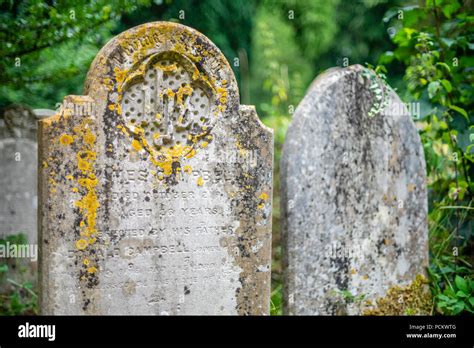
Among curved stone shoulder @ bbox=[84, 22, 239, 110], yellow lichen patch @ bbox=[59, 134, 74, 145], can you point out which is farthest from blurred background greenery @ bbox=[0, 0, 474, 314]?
yellow lichen patch @ bbox=[59, 134, 74, 145]

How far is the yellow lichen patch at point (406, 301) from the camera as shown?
14.7 feet

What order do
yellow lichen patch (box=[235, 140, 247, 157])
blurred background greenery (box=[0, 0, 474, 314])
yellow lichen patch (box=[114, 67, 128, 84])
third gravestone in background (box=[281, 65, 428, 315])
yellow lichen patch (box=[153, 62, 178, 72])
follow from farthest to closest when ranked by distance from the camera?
blurred background greenery (box=[0, 0, 474, 314]), third gravestone in background (box=[281, 65, 428, 315]), yellow lichen patch (box=[235, 140, 247, 157]), yellow lichen patch (box=[153, 62, 178, 72]), yellow lichen patch (box=[114, 67, 128, 84])

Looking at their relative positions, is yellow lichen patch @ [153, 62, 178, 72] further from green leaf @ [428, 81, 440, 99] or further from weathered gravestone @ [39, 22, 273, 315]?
green leaf @ [428, 81, 440, 99]

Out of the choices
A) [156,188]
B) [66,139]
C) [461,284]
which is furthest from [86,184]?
[461,284]

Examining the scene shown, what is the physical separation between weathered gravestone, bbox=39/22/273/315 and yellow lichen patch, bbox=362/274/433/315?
905 mm

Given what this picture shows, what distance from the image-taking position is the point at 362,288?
4.40m

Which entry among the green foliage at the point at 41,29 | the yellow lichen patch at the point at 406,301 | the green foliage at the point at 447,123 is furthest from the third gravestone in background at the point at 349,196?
the green foliage at the point at 41,29

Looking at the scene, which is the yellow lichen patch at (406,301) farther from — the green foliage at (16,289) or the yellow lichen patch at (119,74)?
the green foliage at (16,289)

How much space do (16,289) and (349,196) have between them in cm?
294

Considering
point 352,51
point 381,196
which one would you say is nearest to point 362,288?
point 381,196

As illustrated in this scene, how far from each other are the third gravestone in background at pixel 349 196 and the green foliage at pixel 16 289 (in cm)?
229

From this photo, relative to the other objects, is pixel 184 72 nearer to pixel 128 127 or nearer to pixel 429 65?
pixel 128 127

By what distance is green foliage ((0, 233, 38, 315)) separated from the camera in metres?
5.12
